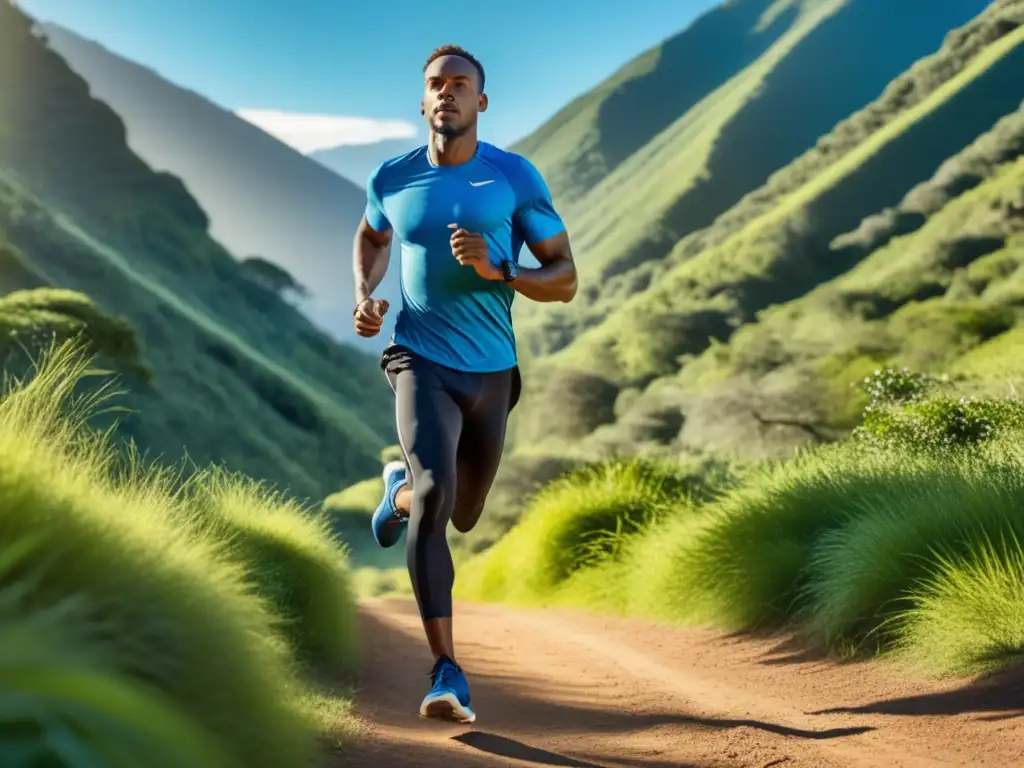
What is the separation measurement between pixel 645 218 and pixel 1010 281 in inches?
2227

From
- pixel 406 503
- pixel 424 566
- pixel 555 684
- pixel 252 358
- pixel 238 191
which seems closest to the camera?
pixel 424 566

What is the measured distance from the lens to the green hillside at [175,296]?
39.4m

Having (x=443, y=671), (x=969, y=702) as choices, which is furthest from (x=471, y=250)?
(x=969, y=702)

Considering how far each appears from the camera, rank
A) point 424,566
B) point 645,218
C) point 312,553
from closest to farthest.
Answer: point 424,566 → point 312,553 → point 645,218

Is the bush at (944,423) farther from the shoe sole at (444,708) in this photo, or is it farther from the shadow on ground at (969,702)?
the shoe sole at (444,708)

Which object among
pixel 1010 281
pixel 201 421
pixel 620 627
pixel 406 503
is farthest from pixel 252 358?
pixel 406 503

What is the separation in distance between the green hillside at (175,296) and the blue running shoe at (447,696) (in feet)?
80.8

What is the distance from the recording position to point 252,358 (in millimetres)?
49750

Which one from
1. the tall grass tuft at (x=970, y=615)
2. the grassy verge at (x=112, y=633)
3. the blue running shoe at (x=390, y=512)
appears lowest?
the grassy verge at (x=112, y=633)

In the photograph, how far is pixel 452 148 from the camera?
203 inches

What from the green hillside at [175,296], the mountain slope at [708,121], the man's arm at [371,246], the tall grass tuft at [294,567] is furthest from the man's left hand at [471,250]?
the mountain slope at [708,121]

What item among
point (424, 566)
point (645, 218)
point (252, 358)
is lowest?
point (424, 566)

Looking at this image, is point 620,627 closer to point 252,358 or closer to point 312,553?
point 312,553

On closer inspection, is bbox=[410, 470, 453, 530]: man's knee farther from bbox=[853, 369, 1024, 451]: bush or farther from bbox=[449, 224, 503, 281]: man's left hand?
bbox=[853, 369, 1024, 451]: bush
